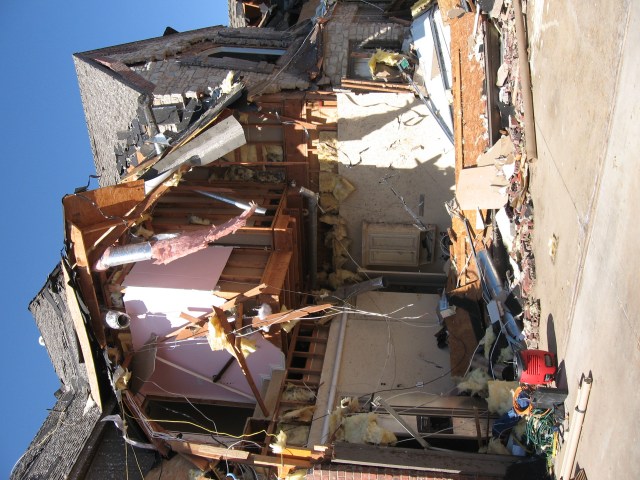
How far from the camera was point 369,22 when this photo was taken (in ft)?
40.0

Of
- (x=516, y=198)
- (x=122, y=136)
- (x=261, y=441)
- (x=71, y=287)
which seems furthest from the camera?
(x=122, y=136)

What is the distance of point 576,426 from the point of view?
20.2 feet

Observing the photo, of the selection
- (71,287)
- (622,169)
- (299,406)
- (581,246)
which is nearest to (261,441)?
(299,406)

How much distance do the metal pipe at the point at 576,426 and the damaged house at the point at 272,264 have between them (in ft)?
4.10

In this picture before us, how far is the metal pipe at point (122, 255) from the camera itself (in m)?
8.97

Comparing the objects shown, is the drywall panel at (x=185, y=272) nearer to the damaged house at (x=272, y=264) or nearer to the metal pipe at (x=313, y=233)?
the damaged house at (x=272, y=264)

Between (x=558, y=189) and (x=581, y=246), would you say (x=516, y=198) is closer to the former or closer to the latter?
(x=558, y=189)

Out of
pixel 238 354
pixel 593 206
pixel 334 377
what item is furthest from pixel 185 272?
pixel 593 206

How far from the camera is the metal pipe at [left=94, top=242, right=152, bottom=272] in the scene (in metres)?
8.97

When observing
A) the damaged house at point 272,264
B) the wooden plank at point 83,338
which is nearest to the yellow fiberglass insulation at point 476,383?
the damaged house at point 272,264

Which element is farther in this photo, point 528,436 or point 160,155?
point 160,155

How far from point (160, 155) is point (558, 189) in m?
6.04

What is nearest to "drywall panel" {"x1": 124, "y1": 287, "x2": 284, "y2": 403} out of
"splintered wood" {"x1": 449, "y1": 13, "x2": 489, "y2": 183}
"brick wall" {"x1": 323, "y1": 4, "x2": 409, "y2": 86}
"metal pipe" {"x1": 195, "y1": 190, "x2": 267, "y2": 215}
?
"metal pipe" {"x1": 195, "y1": 190, "x2": 267, "y2": 215}

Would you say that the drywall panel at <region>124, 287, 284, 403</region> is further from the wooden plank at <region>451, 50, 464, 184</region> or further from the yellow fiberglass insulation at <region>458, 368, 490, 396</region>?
the wooden plank at <region>451, 50, 464, 184</region>
